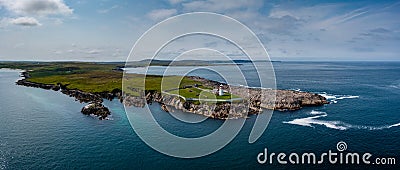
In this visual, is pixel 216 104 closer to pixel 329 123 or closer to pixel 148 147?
pixel 329 123

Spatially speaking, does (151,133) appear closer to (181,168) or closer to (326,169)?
(181,168)

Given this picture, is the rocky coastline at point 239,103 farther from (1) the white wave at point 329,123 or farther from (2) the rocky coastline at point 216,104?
(1) the white wave at point 329,123

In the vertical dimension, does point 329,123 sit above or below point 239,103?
below

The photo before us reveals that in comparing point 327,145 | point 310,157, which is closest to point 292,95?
point 327,145

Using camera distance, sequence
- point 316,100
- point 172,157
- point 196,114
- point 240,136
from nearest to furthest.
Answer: point 172,157 → point 240,136 → point 196,114 → point 316,100

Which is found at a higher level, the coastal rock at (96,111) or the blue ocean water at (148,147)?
the coastal rock at (96,111)

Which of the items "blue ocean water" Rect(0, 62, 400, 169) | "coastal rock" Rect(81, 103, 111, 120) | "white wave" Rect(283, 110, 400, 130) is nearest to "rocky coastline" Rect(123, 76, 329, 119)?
"blue ocean water" Rect(0, 62, 400, 169)

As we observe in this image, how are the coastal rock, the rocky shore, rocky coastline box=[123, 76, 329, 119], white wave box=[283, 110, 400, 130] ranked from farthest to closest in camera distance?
the rocky shore → rocky coastline box=[123, 76, 329, 119] → the coastal rock → white wave box=[283, 110, 400, 130]

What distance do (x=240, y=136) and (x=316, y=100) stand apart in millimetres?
31025

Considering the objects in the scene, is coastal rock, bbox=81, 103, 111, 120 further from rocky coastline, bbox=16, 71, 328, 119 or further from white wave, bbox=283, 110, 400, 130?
white wave, bbox=283, 110, 400, 130

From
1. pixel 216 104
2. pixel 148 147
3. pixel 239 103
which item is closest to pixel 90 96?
pixel 216 104

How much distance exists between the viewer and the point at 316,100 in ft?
205

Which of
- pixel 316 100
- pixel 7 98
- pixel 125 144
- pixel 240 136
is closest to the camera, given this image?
pixel 125 144

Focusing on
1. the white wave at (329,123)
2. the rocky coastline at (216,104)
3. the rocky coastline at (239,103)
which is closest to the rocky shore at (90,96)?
the rocky coastline at (216,104)
